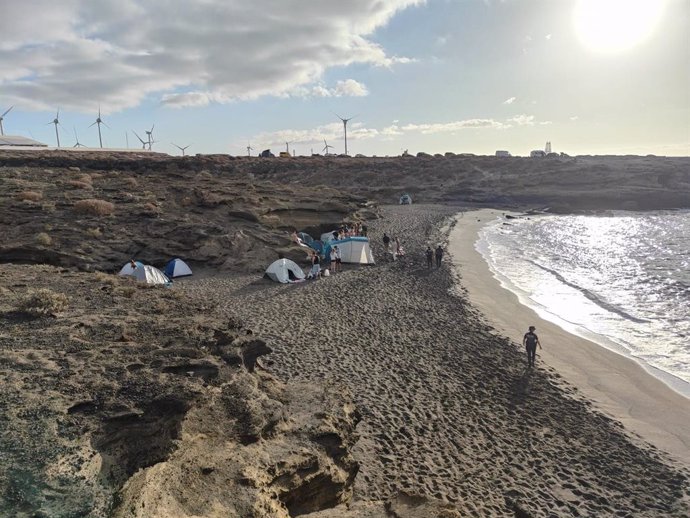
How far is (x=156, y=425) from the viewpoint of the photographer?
218 inches

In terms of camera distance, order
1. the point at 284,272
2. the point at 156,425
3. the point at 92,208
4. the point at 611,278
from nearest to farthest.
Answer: the point at 156,425 → the point at 284,272 → the point at 92,208 → the point at 611,278

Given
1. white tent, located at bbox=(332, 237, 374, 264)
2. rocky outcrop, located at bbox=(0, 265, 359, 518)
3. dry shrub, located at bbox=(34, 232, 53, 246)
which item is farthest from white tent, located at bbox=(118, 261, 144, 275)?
white tent, located at bbox=(332, 237, 374, 264)

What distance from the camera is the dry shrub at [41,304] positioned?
29.7 feet

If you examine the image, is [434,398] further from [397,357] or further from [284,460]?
[284,460]

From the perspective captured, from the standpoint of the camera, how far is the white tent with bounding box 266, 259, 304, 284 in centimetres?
2161

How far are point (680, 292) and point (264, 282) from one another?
21621 millimetres

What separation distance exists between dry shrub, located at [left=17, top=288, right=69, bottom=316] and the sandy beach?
5027 millimetres

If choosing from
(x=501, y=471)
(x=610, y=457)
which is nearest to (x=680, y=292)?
(x=610, y=457)

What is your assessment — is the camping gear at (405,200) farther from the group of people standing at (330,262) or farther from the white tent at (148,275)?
the white tent at (148,275)

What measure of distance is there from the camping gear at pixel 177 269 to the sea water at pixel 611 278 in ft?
53.7

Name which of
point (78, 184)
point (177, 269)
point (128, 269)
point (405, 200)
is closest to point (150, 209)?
point (177, 269)

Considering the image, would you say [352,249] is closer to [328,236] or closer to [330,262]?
[330,262]

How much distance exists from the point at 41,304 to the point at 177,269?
40.7ft

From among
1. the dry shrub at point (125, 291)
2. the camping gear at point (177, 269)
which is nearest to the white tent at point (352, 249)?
the camping gear at point (177, 269)
